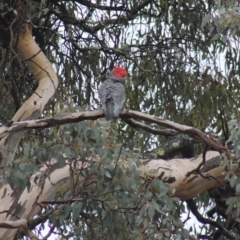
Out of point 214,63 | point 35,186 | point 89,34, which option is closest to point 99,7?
point 89,34

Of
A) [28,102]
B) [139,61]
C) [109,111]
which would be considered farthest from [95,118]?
[139,61]

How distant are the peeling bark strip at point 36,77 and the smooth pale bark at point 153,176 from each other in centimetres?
31

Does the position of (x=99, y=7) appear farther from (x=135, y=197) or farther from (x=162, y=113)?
(x=135, y=197)

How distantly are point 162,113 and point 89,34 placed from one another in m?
0.72

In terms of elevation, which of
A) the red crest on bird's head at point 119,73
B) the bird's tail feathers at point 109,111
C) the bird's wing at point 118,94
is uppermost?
the red crest on bird's head at point 119,73

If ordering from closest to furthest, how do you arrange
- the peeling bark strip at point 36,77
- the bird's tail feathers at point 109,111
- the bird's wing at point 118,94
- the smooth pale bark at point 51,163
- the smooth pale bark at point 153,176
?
the smooth pale bark at point 51,163
the bird's tail feathers at point 109,111
the bird's wing at point 118,94
the smooth pale bark at point 153,176
the peeling bark strip at point 36,77

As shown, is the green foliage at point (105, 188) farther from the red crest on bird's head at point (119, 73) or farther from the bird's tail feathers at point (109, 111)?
the red crest on bird's head at point (119, 73)

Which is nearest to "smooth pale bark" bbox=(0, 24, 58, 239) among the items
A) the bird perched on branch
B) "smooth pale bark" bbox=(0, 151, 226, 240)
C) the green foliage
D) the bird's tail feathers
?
"smooth pale bark" bbox=(0, 151, 226, 240)

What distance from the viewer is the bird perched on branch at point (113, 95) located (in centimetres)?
391

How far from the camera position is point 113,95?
4250 mm

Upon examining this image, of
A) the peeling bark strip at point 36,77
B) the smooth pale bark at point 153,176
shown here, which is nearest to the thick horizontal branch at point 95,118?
the smooth pale bark at point 153,176

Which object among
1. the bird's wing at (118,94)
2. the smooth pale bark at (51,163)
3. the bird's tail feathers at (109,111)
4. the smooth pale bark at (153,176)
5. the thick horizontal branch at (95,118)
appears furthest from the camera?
the smooth pale bark at (153,176)

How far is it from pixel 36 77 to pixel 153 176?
3.18 ft

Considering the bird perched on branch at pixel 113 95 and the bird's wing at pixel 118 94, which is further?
the bird's wing at pixel 118 94
